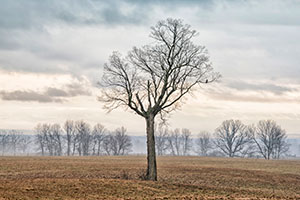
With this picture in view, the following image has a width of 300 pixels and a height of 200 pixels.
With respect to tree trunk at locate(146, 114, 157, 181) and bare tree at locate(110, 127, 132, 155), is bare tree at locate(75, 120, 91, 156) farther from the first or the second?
tree trunk at locate(146, 114, 157, 181)

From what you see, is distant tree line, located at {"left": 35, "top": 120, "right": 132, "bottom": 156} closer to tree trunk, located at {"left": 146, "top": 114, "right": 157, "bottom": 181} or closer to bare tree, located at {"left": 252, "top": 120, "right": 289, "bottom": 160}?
bare tree, located at {"left": 252, "top": 120, "right": 289, "bottom": 160}

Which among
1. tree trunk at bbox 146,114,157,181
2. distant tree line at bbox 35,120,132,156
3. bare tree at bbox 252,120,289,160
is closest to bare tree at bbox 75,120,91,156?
distant tree line at bbox 35,120,132,156

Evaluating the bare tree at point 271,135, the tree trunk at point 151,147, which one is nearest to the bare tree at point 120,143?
the bare tree at point 271,135

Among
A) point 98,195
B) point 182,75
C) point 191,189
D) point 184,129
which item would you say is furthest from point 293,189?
point 184,129

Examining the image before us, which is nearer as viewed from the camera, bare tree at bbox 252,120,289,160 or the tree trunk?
the tree trunk

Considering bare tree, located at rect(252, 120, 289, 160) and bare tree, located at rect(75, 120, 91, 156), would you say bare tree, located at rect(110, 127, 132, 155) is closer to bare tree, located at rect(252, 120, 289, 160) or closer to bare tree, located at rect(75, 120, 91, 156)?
bare tree, located at rect(75, 120, 91, 156)

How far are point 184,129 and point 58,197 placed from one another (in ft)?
587

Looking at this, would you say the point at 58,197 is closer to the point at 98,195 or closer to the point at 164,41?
the point at 98,195

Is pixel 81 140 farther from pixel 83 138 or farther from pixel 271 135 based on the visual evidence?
pixel 271 135

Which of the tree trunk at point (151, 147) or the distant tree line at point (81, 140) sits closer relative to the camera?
the tree trunk at point (151, 147)

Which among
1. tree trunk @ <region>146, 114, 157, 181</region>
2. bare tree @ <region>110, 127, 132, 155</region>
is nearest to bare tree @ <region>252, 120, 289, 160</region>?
bare tree @ <region>110, 127, 132, 155</region>

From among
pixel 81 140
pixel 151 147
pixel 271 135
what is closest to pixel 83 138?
pixel 81 140

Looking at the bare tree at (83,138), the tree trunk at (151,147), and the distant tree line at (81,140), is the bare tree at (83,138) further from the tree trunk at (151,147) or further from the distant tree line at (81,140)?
the tree trunk at (151,147)

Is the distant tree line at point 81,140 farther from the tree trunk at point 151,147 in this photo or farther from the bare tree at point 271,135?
the tree trunk at point 151,147
